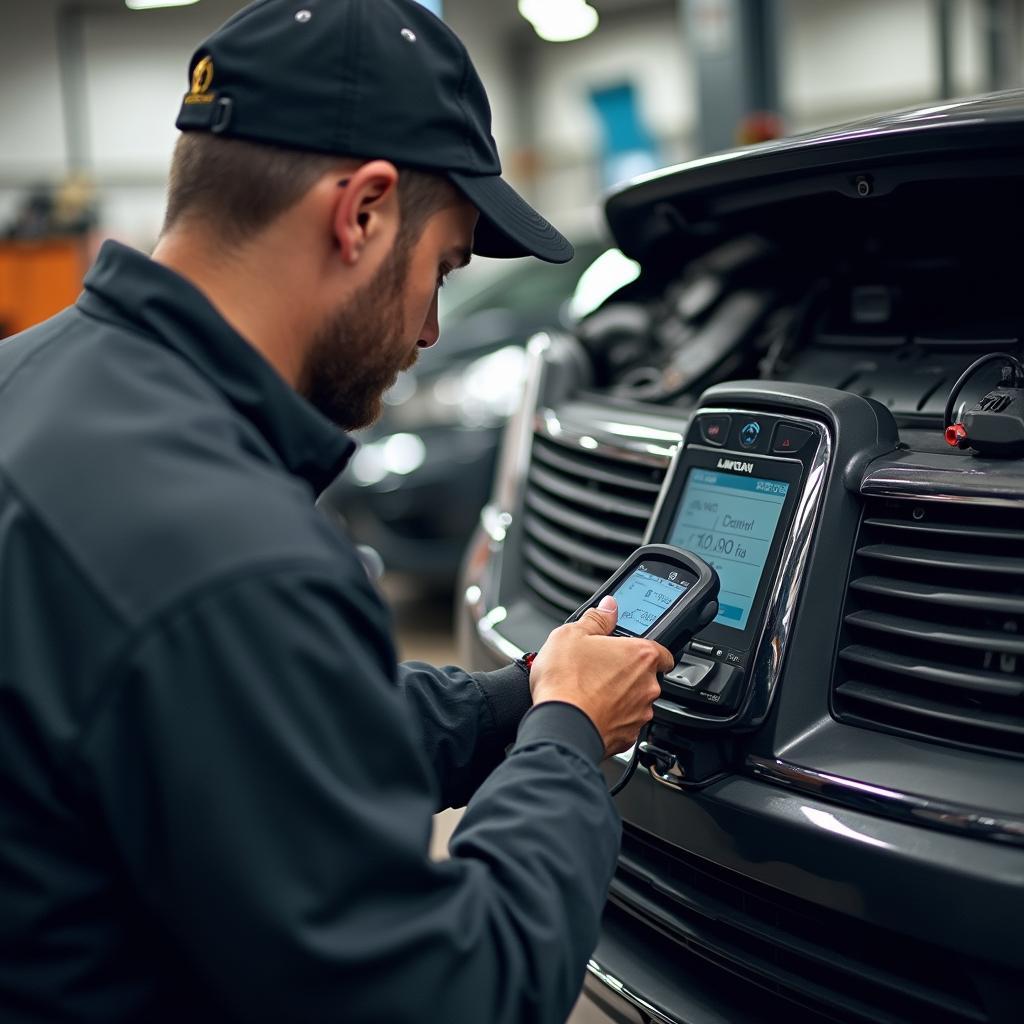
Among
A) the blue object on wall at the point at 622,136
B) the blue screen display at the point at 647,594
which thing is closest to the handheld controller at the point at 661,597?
the blue screen display at the point at 647,594

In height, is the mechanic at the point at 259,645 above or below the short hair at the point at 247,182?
below

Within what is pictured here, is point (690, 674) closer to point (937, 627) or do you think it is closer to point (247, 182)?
point (937, 627)

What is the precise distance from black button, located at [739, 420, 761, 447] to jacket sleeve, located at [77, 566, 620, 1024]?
0.67 m

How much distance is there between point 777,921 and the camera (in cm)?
129

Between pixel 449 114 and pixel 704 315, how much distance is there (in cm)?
100

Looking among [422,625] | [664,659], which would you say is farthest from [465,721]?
[422,625]

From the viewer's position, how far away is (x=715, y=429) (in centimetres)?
151

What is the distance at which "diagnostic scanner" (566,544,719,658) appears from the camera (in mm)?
1311

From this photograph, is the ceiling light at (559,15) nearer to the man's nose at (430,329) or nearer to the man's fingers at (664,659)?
the man's nose at (430,329)

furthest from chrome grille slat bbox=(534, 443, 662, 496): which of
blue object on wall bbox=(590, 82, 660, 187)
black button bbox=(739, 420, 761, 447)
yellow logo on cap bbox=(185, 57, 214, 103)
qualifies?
blue object on wall bbox=(590, 82, 660, 187)

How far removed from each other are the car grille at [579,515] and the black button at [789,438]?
253mm

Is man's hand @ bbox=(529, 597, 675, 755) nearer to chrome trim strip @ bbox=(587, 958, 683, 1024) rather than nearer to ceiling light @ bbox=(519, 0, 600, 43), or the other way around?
chrome trim strip @ bbox=(587, 958, 683, 1024)

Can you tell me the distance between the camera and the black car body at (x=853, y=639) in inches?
45.4

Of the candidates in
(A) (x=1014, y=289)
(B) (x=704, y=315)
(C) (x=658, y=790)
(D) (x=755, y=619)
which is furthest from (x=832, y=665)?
(B) (x=704, y=315)
